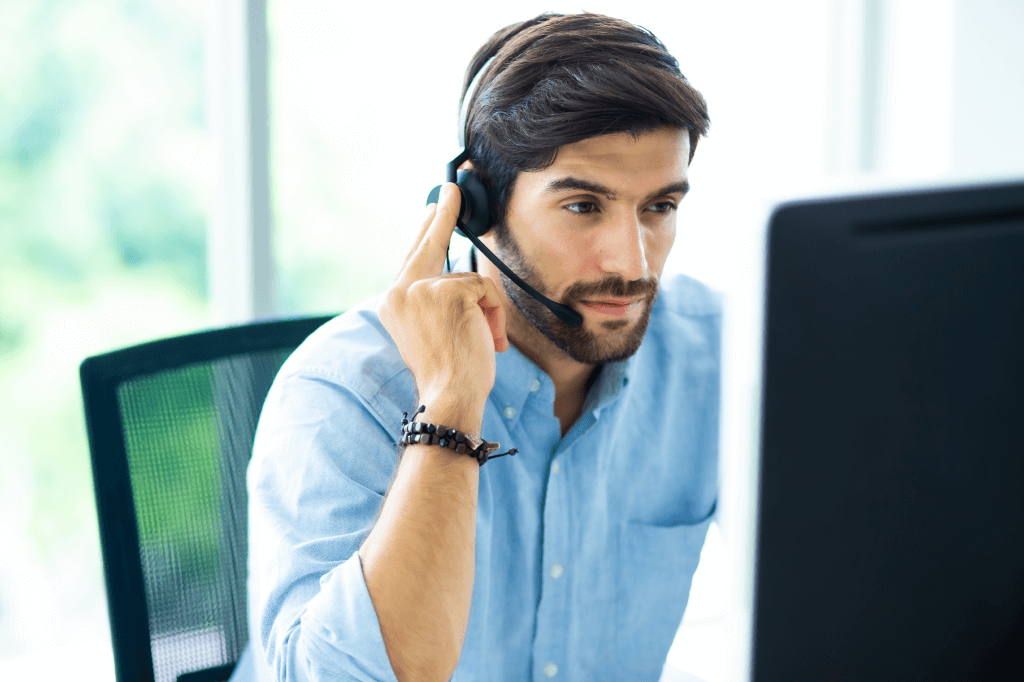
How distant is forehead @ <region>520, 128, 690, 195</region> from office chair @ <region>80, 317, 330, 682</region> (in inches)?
17.1

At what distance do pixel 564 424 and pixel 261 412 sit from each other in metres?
0.43

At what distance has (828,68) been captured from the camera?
266cm

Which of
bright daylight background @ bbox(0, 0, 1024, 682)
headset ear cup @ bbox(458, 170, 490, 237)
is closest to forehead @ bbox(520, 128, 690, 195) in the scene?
headset ear cup @ bbox(458, 170, 490, 237)

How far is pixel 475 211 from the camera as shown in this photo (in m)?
1.16

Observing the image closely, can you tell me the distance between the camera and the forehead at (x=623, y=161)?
1067 mm

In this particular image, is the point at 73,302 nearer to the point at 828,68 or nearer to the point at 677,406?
the point at 677,406

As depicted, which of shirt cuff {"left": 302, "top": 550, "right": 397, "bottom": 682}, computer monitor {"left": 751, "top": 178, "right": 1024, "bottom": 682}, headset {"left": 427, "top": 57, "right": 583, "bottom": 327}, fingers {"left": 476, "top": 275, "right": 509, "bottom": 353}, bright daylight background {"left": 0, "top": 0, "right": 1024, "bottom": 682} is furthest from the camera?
bright daylight background {"left": 0, "top": 0, "right": 1024, "bottom": 682}

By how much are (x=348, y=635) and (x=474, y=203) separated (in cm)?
59

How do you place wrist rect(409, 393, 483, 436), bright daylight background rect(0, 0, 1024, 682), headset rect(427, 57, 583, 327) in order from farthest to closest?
bright daylight background rect(0, 0, 1024, 682), headset rect(427, 57, 583, 327), wrist rect(409, 393, 483, 436)

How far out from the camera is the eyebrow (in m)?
1.07

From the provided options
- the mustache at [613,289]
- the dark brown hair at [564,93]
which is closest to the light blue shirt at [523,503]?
the mustache at [613,289]

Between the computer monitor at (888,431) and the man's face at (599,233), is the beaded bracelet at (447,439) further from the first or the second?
the computer monitor at (888,431)

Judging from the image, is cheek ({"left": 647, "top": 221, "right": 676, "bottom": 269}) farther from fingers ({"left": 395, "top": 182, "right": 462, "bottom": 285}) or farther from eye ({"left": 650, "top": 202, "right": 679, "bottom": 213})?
fingers ({"left": 395, "top": 182, "right": 462, "bottom": 285})

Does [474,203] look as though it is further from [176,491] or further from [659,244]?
[176,491]
